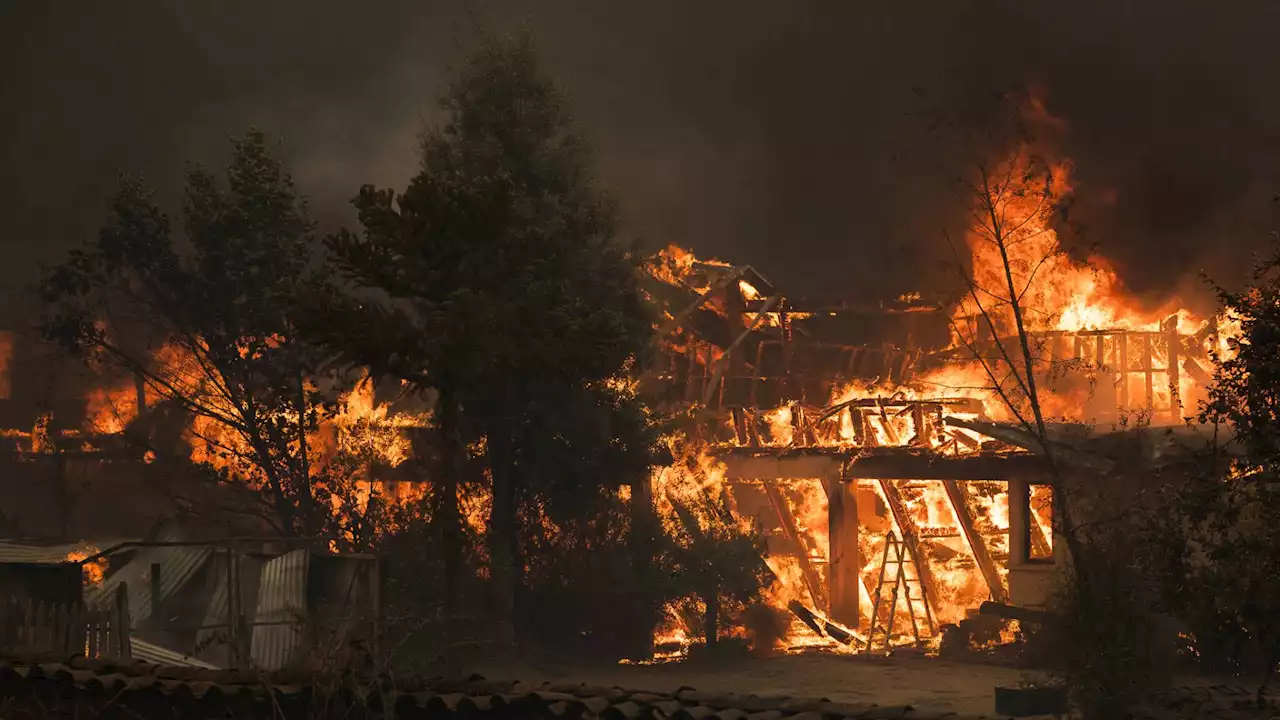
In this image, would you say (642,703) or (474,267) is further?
(474,267)

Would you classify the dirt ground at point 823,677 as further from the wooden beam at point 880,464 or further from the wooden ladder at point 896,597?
the wooden beam at point 880,464

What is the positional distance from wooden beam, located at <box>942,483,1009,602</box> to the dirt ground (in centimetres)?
349

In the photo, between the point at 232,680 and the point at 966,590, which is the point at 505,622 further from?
the point at 232,680

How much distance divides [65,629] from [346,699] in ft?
25.8

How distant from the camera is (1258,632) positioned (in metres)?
10.4

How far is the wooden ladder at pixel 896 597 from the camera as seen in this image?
25.1m

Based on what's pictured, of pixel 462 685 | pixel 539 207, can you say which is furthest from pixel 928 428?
pixel 462 685

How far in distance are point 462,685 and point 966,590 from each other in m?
23.3

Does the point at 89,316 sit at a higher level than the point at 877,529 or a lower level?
higher

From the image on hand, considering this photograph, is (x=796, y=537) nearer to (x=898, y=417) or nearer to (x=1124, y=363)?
(x=898, y=417)

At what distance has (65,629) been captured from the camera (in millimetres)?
15016

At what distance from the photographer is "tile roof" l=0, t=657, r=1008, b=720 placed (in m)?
8.18

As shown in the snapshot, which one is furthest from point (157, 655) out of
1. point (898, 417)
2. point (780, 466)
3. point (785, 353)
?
point (785, 353)

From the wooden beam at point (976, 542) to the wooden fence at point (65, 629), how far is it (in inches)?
697
